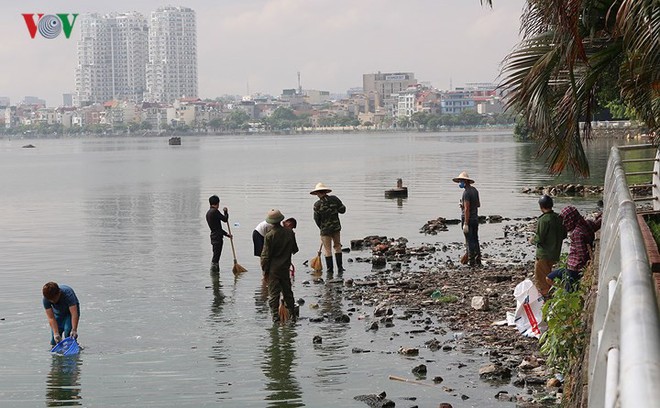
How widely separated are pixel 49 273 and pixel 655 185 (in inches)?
543

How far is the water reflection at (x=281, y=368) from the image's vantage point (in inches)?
461

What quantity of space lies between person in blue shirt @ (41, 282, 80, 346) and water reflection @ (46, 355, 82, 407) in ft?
1.09

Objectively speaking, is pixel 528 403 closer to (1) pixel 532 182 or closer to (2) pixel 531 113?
(2) pixel 531 113

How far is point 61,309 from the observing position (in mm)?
13945

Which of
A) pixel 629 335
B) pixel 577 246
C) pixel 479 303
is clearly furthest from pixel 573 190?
pixel 629 335

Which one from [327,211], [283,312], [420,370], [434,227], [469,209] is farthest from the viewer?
[434,227]

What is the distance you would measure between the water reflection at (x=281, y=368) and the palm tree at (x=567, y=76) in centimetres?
388

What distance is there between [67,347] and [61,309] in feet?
2.11

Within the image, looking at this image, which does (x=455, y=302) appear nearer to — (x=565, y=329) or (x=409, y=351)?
(x=409, y=351)

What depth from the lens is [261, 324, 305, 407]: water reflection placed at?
461 inches

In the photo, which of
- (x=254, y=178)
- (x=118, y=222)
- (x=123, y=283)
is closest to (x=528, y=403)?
(x=123, y=283)

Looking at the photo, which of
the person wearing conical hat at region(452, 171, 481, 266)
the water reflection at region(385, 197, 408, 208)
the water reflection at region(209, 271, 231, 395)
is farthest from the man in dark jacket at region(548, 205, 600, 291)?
the water reflection at region(385, 197, 408, 208)

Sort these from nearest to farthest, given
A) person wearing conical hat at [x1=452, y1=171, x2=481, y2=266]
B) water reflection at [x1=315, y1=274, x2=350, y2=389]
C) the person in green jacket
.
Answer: water reflection at [x1=315, y1=274, x2=350, y2=389]
the person in green jacket
person wearing conical hat at [x1=452, y1=171, x2=481, y2=266]

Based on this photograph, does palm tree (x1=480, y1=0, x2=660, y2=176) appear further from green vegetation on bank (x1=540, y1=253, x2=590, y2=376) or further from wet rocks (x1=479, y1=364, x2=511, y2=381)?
wet rocks (x1=479, y1=364, x2=511, y2=381)
